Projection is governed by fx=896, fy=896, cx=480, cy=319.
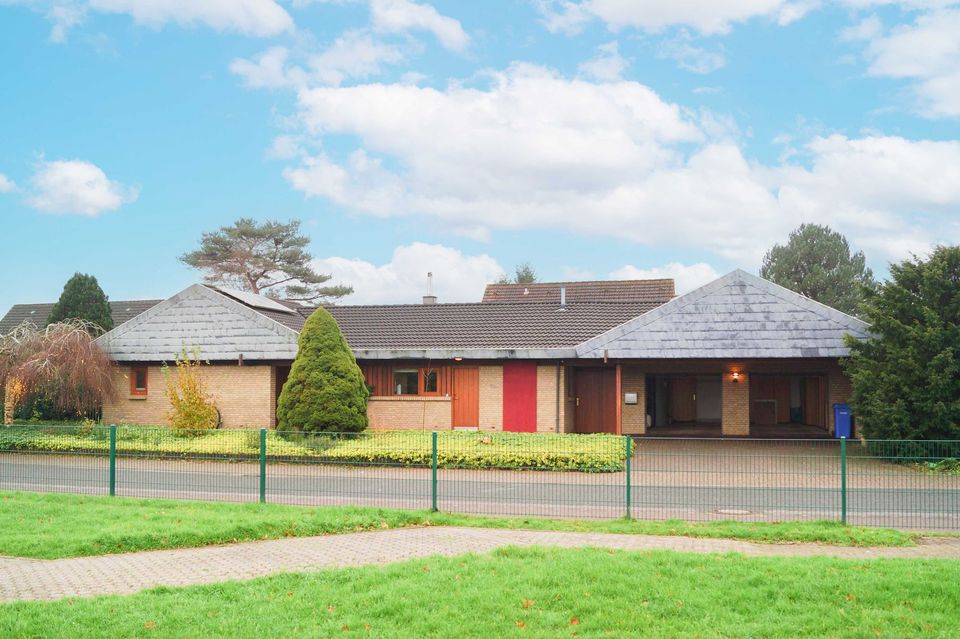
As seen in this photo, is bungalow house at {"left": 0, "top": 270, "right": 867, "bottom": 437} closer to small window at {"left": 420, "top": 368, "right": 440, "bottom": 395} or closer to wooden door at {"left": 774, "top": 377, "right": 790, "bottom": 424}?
small window at {"left": 420, "top": 368, "right": 440, "bottom": 395}

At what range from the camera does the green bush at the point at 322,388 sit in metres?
23.1

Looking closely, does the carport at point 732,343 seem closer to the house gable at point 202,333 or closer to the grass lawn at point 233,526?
→ the house gable at point 202,333

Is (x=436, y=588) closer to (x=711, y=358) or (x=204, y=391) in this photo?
(x=711, y=358)

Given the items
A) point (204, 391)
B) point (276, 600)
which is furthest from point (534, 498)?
point (204, 391)

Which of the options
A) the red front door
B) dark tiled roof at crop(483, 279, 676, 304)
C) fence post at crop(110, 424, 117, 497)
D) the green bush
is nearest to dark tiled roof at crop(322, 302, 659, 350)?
the red front door

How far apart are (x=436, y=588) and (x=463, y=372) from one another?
19.0 meters

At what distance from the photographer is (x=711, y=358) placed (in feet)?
79.7

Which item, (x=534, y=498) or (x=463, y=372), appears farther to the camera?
(x=463, y=372)

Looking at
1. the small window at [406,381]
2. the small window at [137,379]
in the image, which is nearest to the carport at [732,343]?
the small window at [406,381]

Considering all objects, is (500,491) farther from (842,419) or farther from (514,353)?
(842,419)

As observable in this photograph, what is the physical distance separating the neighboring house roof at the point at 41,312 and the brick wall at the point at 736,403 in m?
26.3

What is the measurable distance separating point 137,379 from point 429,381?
390 inches

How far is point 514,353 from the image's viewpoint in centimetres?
2619

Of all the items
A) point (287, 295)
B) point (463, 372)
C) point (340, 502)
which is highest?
point (287, 295)
